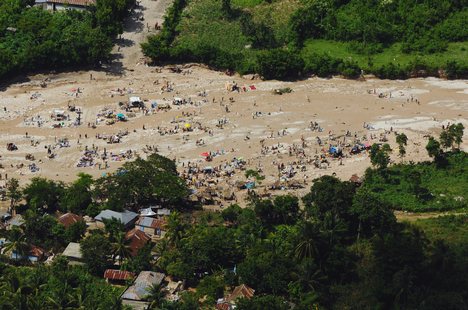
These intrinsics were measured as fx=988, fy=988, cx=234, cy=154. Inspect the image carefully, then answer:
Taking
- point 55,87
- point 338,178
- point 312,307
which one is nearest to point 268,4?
point 55,87

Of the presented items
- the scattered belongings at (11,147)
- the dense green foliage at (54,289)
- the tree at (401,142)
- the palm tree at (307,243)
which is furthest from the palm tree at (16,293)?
the tree at (401,142)

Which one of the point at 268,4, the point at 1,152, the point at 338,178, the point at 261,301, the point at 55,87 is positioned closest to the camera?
the point at 261,301

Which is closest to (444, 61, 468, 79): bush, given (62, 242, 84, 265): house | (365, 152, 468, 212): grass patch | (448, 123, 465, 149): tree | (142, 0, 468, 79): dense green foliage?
(142, 0, 468, 79): dense green foliage

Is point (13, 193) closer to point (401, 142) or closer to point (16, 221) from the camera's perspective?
point (16, 221)

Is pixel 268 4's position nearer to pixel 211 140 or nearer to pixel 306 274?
pixel 211 140

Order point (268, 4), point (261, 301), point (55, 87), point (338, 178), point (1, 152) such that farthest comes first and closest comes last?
point (268, 4), point (55, 87), point (1, 152), point (338, 178), point (261, 301)

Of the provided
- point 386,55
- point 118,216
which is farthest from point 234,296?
point 386,55

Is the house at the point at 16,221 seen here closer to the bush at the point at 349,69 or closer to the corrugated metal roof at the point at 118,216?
the corrugated metal roof at the point at 118,216

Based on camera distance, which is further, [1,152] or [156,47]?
[156,47]
